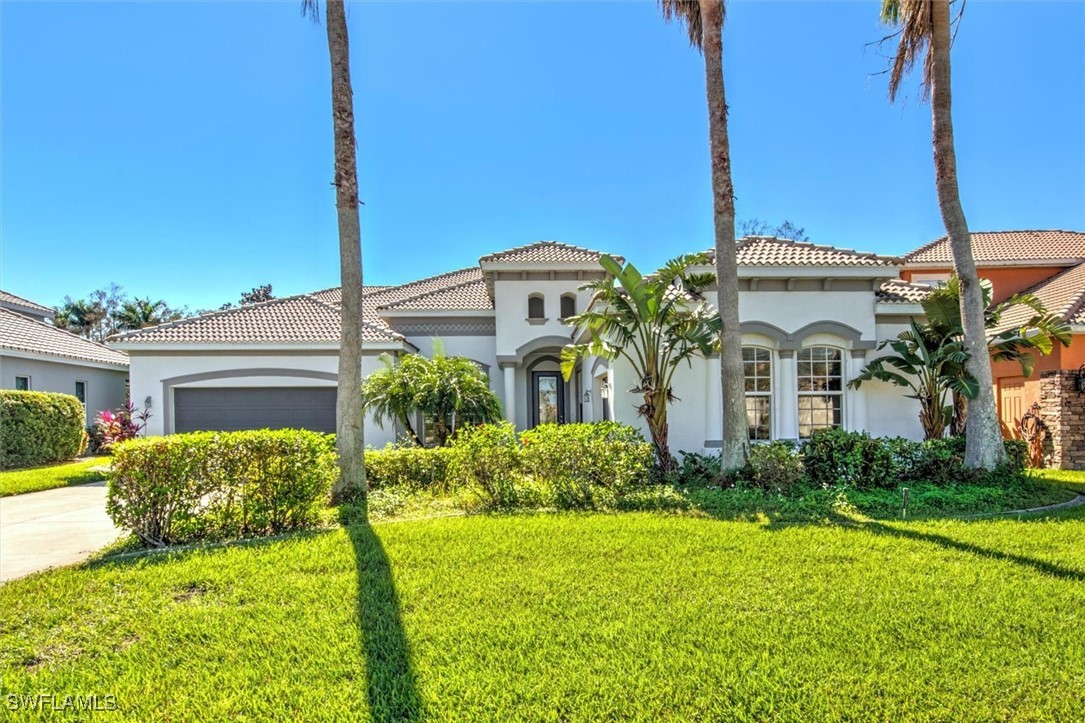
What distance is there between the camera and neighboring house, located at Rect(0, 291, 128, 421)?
19.0m

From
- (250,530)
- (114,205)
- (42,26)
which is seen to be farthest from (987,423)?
(114,205)

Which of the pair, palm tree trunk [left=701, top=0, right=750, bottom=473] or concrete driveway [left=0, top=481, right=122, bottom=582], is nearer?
concrete driveway [left=0, top=481, right=122, bottom=582]

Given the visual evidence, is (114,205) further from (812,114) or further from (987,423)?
(987,423)

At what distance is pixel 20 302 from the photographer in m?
25.3

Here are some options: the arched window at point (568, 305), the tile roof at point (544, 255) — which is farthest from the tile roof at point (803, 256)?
the arched window at point (568, 305)

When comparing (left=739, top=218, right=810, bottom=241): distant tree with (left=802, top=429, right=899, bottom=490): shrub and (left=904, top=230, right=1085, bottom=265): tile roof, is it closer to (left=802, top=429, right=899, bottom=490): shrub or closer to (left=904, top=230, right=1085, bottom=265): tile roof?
(left=904, top=230, right=1085, bottom=265): tile roof

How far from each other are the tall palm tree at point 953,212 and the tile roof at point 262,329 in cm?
1465

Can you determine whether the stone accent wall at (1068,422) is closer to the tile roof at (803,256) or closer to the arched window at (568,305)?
the tile roof at (803,256)

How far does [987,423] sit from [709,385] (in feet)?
16.4

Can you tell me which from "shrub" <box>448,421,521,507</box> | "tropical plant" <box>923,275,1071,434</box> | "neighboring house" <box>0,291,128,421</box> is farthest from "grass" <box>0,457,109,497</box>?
"tropical plant" <box>923,275,1071,434</box>

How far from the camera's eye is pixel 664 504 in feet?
29.0

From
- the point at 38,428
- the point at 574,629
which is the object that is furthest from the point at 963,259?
the point at 38,428

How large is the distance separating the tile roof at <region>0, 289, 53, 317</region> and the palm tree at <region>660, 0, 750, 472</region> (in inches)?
1162

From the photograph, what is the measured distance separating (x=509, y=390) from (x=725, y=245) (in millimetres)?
10746
